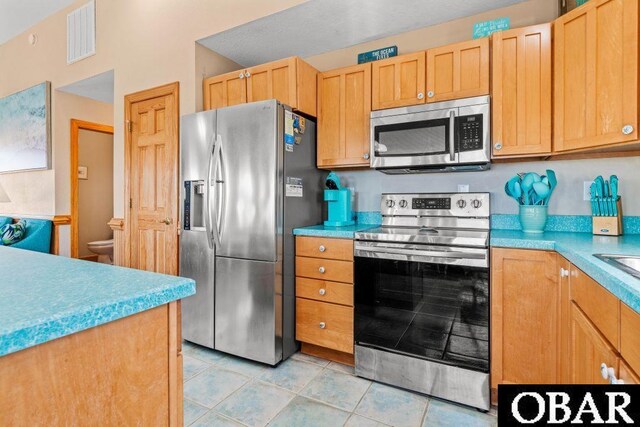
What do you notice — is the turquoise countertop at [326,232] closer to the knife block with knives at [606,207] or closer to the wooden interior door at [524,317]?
the wooden interior door at [524,317]

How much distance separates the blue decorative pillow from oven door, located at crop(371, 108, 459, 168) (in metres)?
4.35

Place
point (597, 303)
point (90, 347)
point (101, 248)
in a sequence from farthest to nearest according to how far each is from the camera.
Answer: point (101, 248) < point (597, 303) < point (90, 347)

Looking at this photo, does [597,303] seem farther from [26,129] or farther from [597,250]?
[26,129]

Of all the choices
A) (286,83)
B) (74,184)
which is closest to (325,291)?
(286,83)

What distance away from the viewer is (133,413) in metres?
0.77

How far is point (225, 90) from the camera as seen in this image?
110 inches

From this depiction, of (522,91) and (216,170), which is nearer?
(522,91)

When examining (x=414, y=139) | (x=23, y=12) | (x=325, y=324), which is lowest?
(x=325, y=324)

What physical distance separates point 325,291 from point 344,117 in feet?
4.31

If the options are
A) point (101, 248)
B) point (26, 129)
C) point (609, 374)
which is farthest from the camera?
point (101, 248)

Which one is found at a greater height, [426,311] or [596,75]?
[596,75]

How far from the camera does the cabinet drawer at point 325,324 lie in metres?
2.26

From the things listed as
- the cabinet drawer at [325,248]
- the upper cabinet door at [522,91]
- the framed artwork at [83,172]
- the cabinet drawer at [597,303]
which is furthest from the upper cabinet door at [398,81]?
the framed artwork at [83,172]

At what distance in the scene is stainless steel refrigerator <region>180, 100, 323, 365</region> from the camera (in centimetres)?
230
